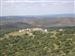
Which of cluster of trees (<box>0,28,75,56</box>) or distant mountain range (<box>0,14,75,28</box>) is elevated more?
distant mountain range (<box>0,14,75,28</box>)

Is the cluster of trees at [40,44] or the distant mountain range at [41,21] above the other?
the distant mountain range at [41,21]

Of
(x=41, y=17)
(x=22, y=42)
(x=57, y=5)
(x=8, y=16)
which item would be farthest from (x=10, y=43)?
(x=57, y=5)

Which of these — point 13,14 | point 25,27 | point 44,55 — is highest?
point 13,14

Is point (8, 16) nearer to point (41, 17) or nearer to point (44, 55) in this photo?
point (41, 17)

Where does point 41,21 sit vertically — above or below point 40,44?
above
